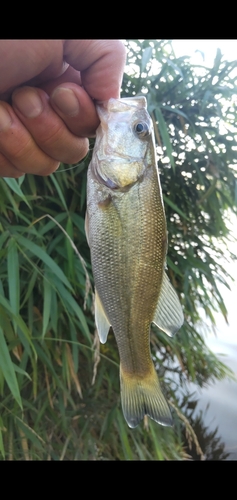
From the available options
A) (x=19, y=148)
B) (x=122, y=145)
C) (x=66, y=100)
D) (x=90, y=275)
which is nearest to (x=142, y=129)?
(x=122, y=145)

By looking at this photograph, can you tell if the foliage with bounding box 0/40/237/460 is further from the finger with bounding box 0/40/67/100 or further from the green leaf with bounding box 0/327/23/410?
the finger with bounding box 0/40/67/100

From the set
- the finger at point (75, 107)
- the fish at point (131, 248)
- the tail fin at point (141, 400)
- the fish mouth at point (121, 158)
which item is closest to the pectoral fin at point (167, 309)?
the fish at point (131, 248)

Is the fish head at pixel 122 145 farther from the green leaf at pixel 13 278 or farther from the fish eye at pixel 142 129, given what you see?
the green leaf at pixel 13 278

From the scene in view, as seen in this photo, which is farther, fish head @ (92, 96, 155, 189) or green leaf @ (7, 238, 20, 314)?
green leaf @ (7, 238, 20, 314)

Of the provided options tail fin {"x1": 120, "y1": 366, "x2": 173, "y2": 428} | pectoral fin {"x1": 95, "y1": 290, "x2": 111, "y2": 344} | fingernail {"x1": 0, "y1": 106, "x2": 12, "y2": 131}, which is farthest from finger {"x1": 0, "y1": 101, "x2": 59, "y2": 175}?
tail fin {"x1": 120, "y1": 366, "x2": 173, "y2": 428}

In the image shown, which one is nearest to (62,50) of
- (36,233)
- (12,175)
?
(12,175)

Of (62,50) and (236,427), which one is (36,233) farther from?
(236,427)
